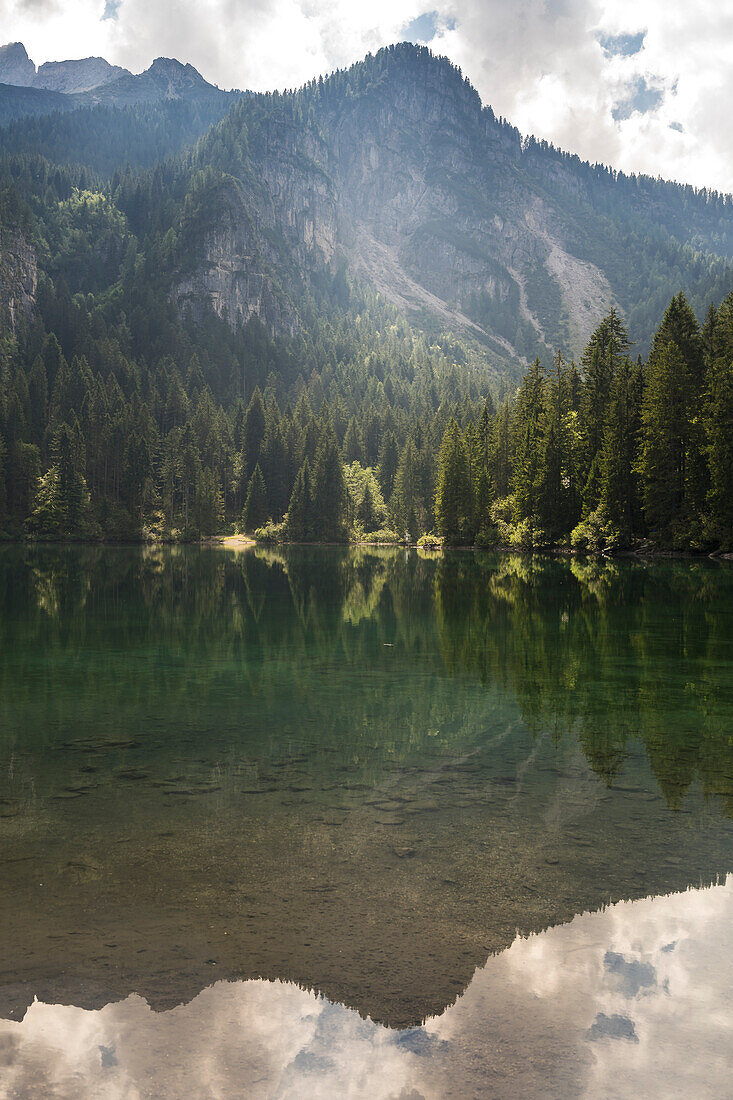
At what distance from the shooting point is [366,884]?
7871mm

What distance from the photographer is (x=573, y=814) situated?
9844 mm

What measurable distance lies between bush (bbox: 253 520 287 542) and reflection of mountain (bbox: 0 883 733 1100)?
446 ft

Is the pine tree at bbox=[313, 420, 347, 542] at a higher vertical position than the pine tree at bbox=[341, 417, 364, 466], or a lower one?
lower

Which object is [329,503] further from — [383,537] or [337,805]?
[337,805]

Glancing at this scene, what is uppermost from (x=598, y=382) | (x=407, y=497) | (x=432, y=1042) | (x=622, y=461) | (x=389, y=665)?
(x=598, y=382)

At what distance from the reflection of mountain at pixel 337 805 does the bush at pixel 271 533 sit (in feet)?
383

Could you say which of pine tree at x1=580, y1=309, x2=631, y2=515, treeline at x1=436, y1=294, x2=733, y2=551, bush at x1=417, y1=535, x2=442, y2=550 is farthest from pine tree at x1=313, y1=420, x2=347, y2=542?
pine tree at x1=580, y1=309, x2=631, y2=515

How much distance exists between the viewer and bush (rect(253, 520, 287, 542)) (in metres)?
142

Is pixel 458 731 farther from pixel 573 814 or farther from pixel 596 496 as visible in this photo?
pixel 596 496

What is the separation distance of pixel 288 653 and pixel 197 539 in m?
122

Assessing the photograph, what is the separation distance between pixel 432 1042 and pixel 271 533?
138 metres

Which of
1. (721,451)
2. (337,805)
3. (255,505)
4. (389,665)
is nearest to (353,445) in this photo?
(255,505)

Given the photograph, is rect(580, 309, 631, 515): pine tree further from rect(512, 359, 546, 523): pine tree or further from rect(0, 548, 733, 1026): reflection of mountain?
rect(0, 548, 733, 1026): reflection of mountain

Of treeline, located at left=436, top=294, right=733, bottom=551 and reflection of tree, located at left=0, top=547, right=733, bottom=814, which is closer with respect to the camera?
reflection of tree, located at left=0, top=547, right=733, bottom=814
